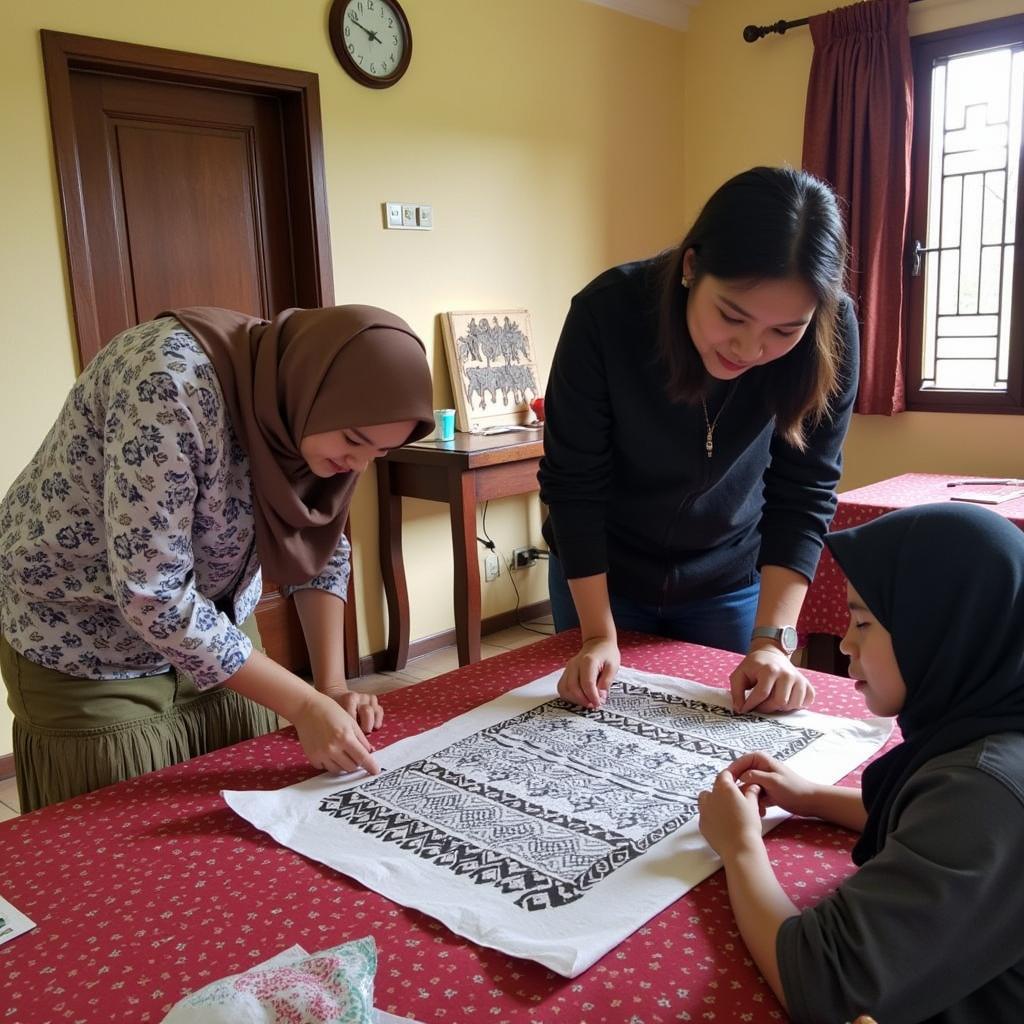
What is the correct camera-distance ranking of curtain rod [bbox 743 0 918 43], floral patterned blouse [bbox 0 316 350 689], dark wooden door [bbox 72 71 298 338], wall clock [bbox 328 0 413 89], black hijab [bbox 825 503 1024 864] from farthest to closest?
curtain rod [bbox 743 0 918 43] → wall clock [bbox 328 0 413 89] → dark wooden door [bbox 72 71 298 338] → floral patterned blouse [bbox 0 316 350 689] → black hijab [bbox 825 503 1024 864]

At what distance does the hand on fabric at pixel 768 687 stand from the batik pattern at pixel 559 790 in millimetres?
23

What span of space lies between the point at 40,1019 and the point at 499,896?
13.6 inches

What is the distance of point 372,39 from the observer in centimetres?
320

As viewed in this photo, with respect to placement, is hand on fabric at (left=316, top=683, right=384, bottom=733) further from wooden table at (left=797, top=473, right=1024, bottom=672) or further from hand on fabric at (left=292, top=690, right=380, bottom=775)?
wooden table at (left=797, top=473, right=1024, bottom=672)

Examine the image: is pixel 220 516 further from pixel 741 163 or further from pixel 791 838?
pixel 741 163

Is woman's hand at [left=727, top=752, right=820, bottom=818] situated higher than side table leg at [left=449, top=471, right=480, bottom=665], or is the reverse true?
woman's hand at [left=727, top=752, right=820, bottom=818]

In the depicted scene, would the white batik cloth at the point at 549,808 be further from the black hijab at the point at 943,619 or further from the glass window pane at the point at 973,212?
the glass window pane at the point at 973,212

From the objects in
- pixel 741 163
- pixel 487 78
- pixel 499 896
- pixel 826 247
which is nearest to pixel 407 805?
pixel 499 896

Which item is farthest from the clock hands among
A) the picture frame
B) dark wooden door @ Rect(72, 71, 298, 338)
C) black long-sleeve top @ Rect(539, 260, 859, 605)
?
black long-sleeve top @ Rect(539, 260, 859, 605)

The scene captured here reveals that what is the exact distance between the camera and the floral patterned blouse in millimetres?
983

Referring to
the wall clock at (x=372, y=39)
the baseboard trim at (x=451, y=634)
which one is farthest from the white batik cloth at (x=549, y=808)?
the wall clock at (x=372, y=39)

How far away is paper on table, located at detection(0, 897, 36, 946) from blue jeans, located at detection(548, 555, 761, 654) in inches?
34.7

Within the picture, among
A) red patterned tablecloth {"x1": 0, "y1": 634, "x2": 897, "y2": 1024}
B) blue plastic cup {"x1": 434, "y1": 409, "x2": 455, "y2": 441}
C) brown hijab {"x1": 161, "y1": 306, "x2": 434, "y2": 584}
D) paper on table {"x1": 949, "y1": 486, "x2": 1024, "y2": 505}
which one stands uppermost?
brown hijab {"x1": 161, "y1": 306, "x2": 434, "y2": 584}

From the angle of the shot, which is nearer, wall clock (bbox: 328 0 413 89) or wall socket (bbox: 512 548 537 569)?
wall clock (bbox: 328 0 413 89)
